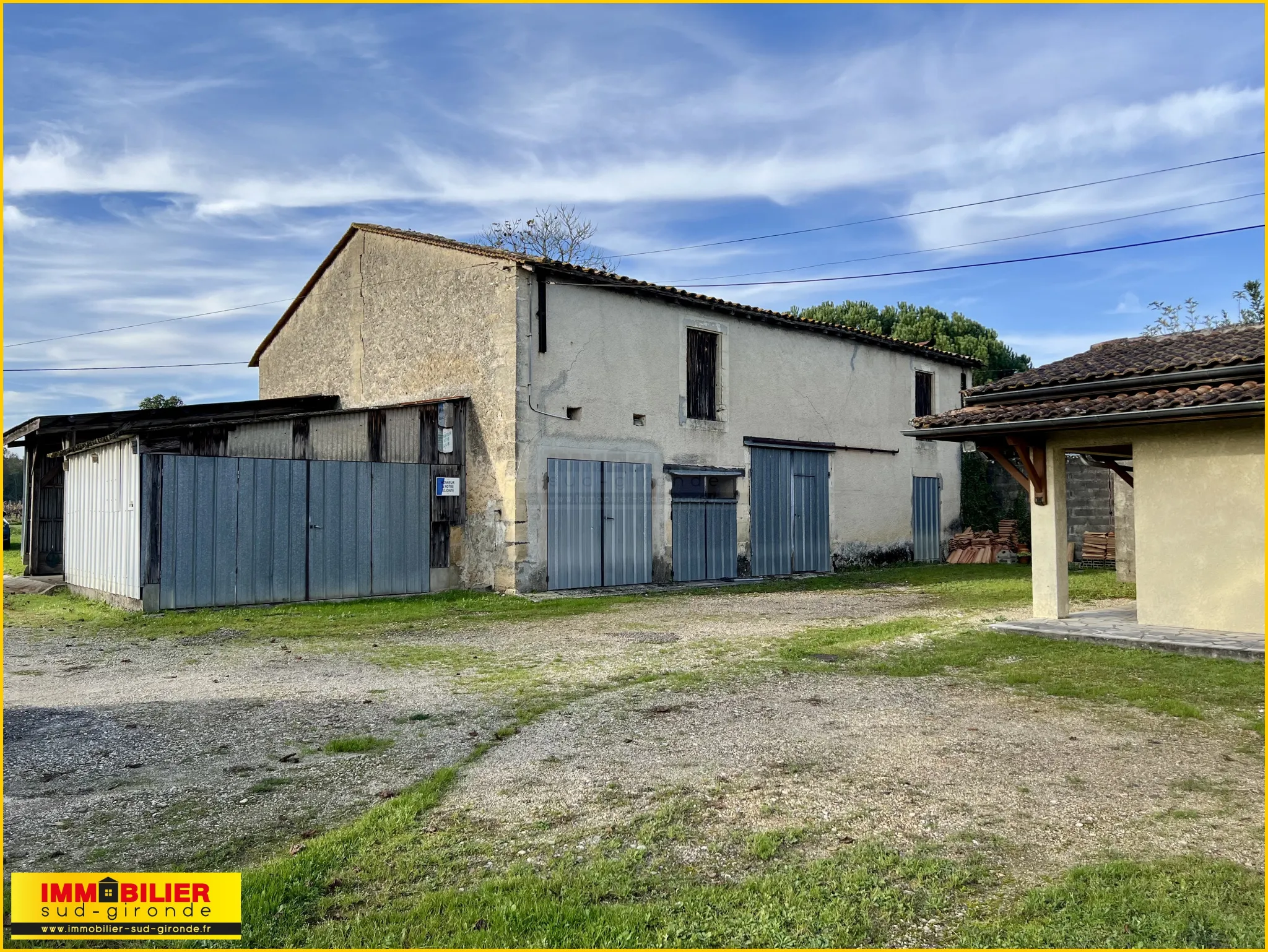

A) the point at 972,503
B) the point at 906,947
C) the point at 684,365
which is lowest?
the point at 906,947

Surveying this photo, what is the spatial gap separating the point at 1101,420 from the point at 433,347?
11092mm

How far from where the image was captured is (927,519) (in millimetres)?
22812

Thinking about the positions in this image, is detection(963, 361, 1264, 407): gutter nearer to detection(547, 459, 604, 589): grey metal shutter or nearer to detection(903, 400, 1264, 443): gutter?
detection(903, 400, 1264, 443): gutter

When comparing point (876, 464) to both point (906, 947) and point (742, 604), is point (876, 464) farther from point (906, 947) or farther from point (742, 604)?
point (906, 947)

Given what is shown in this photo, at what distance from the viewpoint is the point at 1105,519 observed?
19953 millimetres

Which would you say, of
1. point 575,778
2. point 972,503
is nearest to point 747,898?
point 575,778

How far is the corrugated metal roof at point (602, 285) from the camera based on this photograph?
15266mm

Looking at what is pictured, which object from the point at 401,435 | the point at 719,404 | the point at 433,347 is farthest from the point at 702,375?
the point at 401,435

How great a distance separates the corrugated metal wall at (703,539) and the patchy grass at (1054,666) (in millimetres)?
6651

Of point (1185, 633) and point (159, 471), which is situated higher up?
point (159, 471)

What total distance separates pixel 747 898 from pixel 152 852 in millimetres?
2580

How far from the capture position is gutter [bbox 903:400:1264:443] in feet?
28.3

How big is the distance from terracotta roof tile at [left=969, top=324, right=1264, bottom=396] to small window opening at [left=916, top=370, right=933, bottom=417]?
959 centimetres

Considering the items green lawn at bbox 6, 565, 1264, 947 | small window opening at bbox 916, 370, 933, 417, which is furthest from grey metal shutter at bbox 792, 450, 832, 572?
green lawn at bbox 6, 565, 1264, 947
